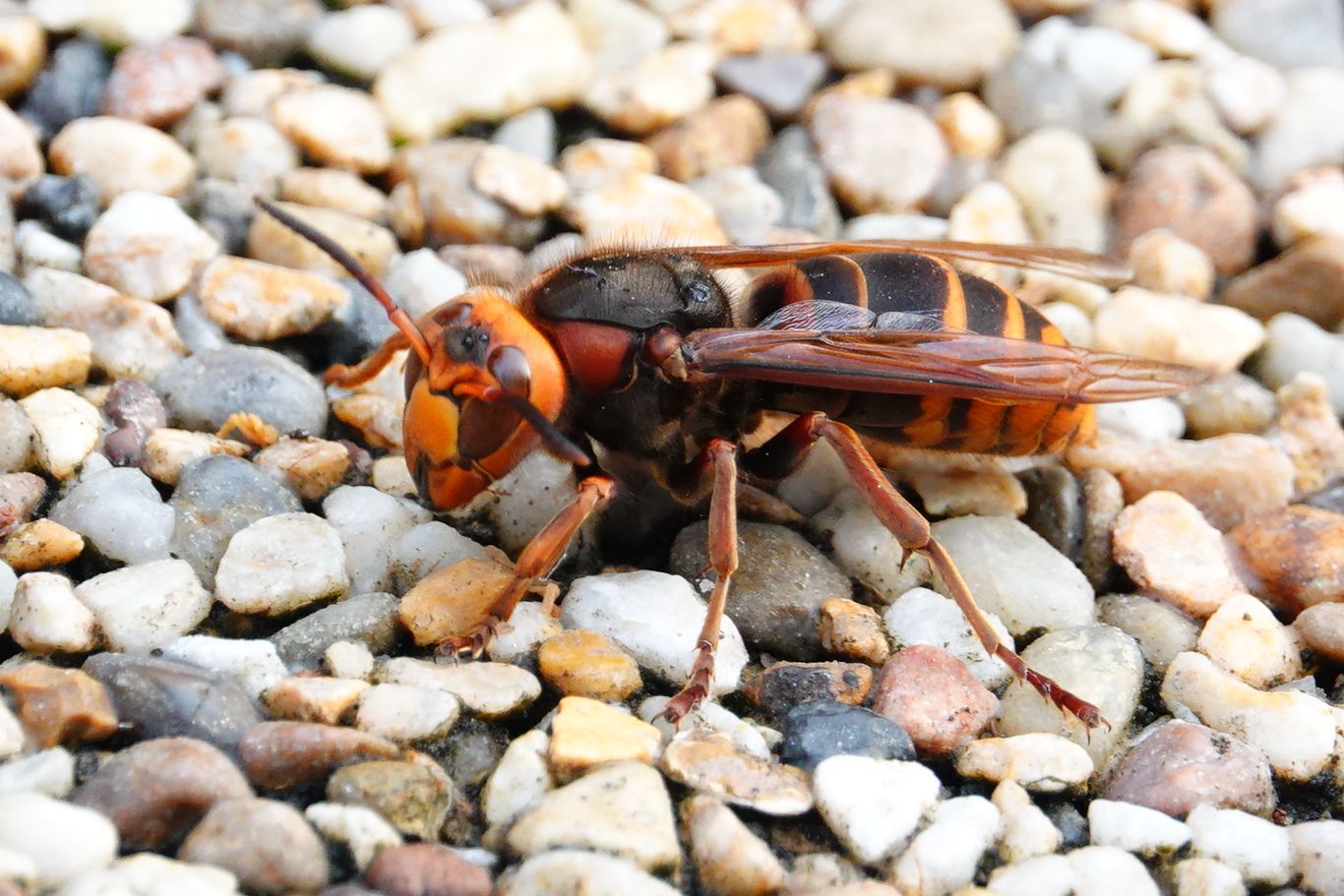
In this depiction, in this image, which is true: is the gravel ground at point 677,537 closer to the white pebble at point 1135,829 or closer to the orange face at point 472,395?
the white pebble at point 1135,829

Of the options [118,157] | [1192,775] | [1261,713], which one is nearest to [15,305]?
[118,157]

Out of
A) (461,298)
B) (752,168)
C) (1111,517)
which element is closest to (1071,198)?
(752,168)

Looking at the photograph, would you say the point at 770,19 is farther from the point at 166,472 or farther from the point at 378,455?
the point at 166,472

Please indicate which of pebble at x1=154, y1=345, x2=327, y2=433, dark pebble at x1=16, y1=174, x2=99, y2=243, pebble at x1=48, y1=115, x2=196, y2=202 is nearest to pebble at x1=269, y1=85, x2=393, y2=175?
pebble at x1=48, y1=115, x2=196, y2=202

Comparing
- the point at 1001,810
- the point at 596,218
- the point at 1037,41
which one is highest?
the point at 1037,41

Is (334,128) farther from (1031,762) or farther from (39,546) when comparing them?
(1031,762)

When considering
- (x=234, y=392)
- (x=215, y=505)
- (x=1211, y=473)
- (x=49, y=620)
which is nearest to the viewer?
(x=49, y=620)
